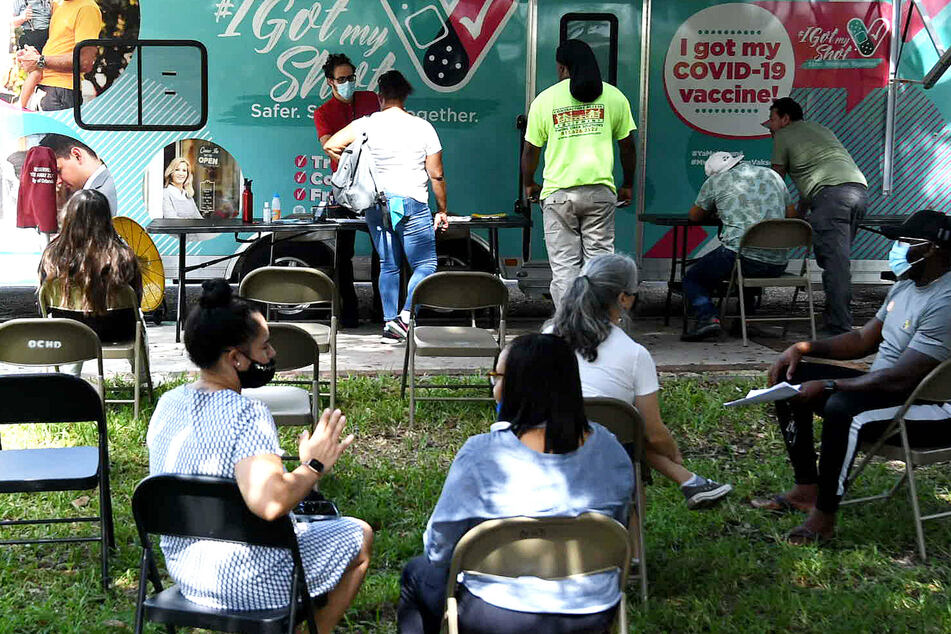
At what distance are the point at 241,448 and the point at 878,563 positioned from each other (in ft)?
8.03

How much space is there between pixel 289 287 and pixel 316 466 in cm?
322

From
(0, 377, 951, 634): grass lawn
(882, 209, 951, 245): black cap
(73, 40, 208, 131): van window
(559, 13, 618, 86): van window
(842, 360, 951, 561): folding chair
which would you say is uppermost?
(559, 13, 618, 86): van window

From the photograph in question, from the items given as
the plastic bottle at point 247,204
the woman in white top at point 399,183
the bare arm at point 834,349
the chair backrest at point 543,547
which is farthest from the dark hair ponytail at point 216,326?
the plastic bottle at point 247,204

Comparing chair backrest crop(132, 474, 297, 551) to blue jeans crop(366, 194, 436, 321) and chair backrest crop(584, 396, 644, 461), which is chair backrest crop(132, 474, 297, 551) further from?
blue jeans crop(366, 194, 436, 321)

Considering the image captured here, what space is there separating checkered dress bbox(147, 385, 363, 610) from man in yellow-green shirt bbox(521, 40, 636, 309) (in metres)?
4.50

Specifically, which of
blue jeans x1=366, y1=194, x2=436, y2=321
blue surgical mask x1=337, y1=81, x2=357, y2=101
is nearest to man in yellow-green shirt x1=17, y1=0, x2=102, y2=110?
blue surgical mask x1=337, y1=81, x2=357, y2=101

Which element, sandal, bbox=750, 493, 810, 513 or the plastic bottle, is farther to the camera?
the plastic bottle

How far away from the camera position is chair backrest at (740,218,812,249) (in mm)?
7508

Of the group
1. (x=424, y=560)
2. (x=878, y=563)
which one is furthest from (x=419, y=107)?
(x=424, y=560)

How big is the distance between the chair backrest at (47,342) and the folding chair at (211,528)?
2.29 metres

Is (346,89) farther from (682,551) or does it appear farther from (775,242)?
(682,551)

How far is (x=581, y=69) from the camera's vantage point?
6.89 meters

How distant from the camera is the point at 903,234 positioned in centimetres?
428

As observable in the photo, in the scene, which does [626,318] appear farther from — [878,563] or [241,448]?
[241,448]
